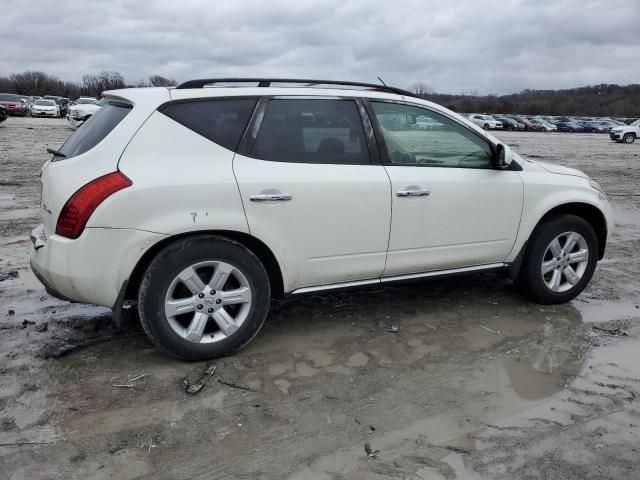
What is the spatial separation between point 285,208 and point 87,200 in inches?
48.2

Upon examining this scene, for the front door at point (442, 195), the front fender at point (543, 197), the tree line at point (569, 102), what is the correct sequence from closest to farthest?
1. the front door at point (442, 195)
2. the front fender at point (543, 197)
3. the tree line at point (569, 102)

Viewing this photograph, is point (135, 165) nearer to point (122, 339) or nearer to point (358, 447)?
point (122, 339)

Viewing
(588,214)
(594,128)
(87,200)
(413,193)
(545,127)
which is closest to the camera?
(87,200)

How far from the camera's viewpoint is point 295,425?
3.18 m

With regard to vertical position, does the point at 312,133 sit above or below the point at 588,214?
above

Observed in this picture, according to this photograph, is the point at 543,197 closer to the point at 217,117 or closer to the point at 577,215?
the point at 577,215

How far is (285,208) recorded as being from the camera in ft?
12.7

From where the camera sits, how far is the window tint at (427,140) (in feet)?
14.3

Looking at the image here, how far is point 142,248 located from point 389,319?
2.11m

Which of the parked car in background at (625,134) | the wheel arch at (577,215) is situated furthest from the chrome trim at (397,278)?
the parked car in background at (625,134)

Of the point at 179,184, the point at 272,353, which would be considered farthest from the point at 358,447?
the point at 179,184

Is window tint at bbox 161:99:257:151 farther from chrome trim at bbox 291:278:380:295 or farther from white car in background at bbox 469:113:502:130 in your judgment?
white car in background at bbox 469:113:502:130

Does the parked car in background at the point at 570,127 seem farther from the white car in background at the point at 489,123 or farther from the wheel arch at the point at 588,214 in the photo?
the wheel arch at the point at 588,214

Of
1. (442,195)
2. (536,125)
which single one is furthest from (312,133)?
(536,125)
